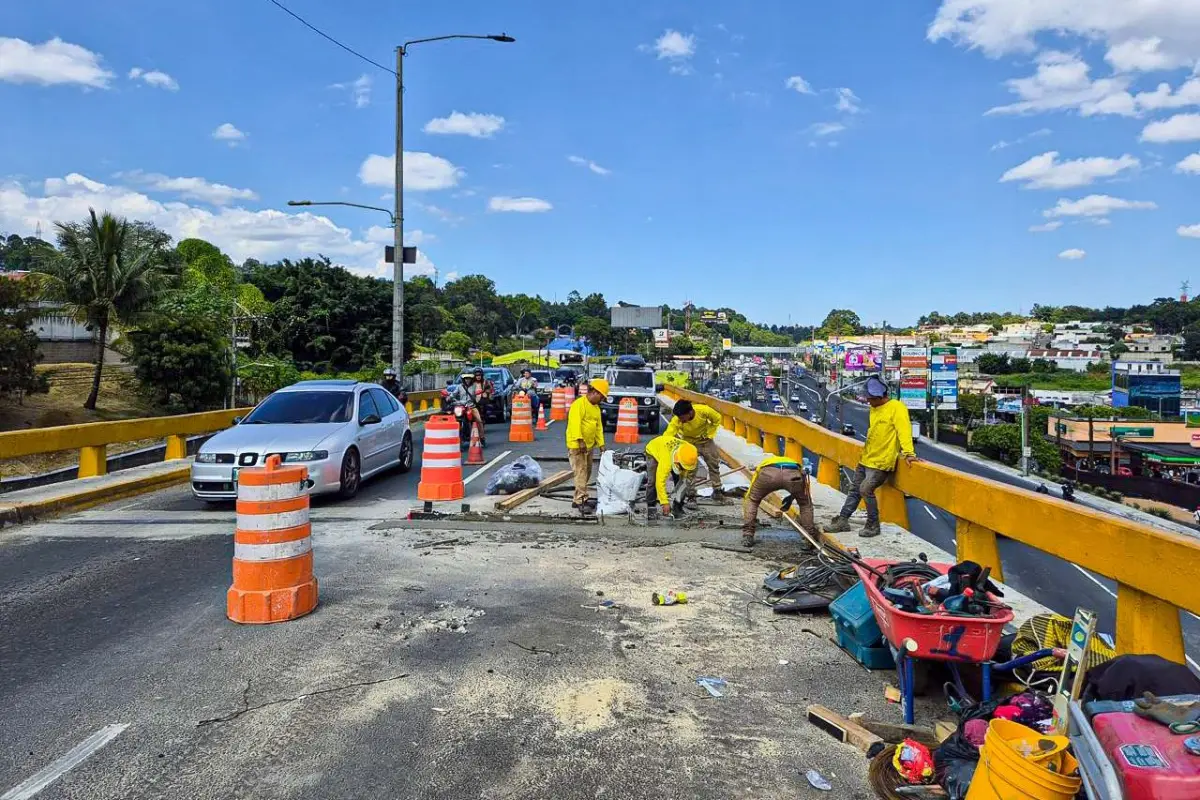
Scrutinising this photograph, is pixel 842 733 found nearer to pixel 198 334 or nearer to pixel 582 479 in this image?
pixel 582 479

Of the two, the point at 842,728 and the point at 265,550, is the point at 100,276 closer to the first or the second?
the point at 265,550

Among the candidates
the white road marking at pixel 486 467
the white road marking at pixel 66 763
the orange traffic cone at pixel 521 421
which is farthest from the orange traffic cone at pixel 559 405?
the white road marking at pixel 66 763

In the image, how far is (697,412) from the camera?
406 inches

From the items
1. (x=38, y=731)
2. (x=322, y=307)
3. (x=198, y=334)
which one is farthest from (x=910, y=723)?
(x=322, y=307)

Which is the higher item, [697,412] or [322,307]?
[322,307]

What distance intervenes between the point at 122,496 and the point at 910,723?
11.0 m

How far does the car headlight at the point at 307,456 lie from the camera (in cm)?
983

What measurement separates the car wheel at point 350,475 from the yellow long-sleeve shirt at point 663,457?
423 centimetres

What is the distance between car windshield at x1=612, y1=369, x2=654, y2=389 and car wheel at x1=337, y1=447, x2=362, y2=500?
13.6m

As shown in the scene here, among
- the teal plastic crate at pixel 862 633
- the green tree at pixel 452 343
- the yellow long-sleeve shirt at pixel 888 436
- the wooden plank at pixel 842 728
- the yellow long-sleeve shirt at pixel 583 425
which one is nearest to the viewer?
the wooden plank at pixel 842 728

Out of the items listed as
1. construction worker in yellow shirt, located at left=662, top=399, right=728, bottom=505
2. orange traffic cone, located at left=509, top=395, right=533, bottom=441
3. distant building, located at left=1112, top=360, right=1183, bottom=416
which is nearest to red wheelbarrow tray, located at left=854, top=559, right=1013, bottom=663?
construction worker in yellow shirt, located at left=662, top=399, right=728, bottom=505

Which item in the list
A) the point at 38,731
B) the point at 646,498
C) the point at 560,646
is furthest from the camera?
the point at 646,498

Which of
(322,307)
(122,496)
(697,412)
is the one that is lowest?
(122,496)

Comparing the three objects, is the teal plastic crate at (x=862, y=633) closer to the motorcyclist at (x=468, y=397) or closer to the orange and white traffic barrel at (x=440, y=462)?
the orange and white traffic barrel at (x=440, y=462)
